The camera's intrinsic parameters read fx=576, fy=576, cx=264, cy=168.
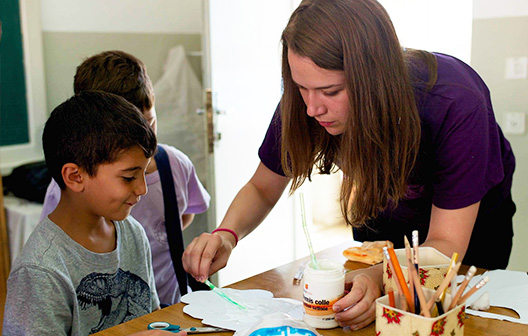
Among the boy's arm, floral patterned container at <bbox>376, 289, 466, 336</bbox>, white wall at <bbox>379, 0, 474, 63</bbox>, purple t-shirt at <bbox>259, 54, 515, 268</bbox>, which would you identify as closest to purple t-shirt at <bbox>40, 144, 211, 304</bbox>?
the boy's arm

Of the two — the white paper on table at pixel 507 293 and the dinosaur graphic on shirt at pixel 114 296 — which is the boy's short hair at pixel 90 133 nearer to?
the dinosaur graphic on shirt at pixel 114 296

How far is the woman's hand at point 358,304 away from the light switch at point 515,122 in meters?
1.83

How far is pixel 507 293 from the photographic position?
1182mm

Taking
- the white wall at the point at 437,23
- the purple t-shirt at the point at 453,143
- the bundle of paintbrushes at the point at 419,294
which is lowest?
the bundle of paintbrushes at the point at 419,294

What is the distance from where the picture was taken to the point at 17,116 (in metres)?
2.44

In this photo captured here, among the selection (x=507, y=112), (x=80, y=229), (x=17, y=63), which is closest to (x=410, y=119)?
(x=80, y=229)

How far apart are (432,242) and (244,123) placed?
1.95m

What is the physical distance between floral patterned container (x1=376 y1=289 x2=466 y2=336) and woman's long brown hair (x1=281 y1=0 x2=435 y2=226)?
15.2 inches

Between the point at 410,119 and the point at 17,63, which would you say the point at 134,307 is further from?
the point at 17,63

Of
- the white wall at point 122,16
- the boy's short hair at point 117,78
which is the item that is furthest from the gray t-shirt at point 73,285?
the white wall at point 122,16

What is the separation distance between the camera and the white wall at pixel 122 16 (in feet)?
8.36

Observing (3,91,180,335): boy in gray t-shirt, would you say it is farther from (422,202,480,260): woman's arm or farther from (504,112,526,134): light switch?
(504,112,526,134): light switch

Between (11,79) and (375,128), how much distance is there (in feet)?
5.96

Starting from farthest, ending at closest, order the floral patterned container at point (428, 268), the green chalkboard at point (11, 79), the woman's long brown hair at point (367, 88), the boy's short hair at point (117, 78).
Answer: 1. the green chalkboard at point (11, 79)
2. the boy's short hair at point (117, 78)
3. the woman's long brown hair at point (367, 88)
4. the floral patterned container at point (428, 268)
